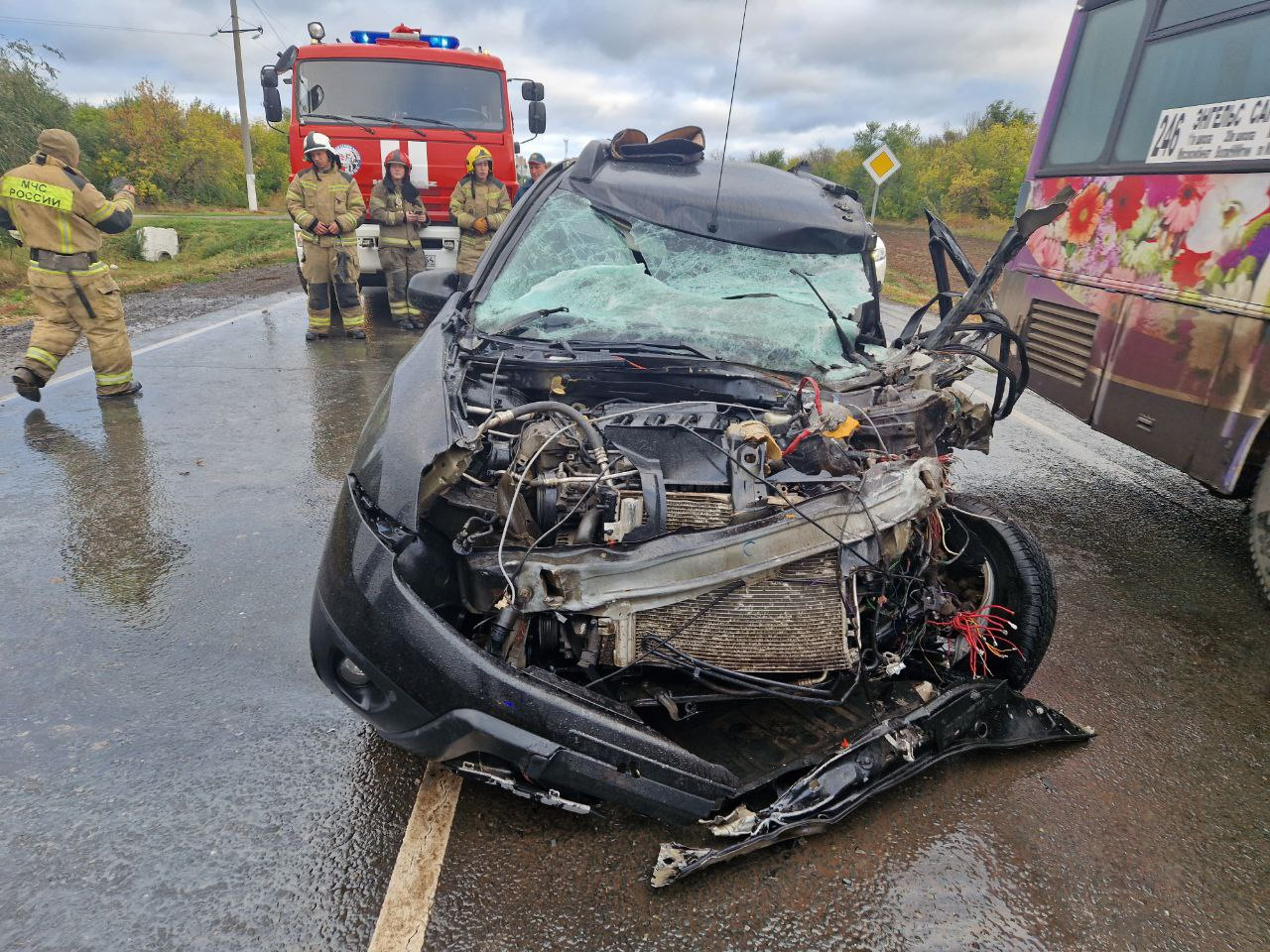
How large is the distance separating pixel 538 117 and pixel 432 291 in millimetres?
7532

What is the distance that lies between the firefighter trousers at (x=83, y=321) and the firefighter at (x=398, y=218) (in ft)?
9.77

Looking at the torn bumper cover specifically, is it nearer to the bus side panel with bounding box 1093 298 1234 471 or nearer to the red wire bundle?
the red wire bundle

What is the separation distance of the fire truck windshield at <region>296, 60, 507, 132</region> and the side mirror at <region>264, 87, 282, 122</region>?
114cm

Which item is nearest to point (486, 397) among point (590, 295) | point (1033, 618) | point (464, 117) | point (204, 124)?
point (590, 295)

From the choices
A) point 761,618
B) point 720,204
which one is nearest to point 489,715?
point 761,618

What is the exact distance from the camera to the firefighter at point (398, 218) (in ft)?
28.2

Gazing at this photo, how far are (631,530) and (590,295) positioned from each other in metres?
1.51

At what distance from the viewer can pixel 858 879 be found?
6.83 ft

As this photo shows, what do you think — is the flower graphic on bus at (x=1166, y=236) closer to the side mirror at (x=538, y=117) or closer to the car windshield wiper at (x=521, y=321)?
the car windshield wiper at (x=521, y=321)

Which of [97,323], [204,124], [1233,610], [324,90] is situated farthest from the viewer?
[204,124]

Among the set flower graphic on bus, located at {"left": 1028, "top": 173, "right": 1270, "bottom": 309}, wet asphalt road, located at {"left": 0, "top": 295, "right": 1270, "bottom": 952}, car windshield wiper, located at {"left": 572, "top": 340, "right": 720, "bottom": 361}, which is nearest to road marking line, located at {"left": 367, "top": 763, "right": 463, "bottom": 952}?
wet asphalt road, located at {"left": 0, "top": 295, "right": 1270, "bottom": 952}

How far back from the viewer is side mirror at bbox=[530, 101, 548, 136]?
1011cm

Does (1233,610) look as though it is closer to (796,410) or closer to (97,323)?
(796,410)

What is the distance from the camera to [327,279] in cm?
860
